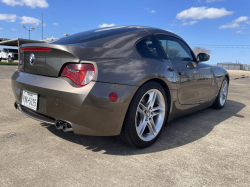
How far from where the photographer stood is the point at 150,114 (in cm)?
251

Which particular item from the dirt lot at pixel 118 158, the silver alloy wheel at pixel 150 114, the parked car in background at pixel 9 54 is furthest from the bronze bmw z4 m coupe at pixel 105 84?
the parked car in background at pixel 9 54

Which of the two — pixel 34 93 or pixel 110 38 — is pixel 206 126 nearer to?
pixel 110 38

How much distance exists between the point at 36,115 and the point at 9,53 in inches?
1129

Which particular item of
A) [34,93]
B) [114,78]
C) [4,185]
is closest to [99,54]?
[114,78]

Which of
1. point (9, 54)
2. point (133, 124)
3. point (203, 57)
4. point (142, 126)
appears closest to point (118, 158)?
point (133, 124)

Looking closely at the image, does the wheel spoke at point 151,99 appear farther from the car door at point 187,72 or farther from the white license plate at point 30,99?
the white license plate at point 30,99

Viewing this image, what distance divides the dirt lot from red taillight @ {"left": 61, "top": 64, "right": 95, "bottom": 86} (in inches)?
29.9

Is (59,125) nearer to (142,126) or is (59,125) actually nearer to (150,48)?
(142,126)

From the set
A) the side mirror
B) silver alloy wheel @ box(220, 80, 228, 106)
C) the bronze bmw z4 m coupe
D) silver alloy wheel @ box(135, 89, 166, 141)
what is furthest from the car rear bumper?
silver alloy wheel @ box(220, 80, 228, 106)

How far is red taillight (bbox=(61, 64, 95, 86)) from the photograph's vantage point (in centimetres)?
194

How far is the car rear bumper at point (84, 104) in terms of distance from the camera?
6.31ft

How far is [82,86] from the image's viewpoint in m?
1.94

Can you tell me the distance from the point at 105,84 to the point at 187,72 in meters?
1.56

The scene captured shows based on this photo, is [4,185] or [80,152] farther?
[80,152]
